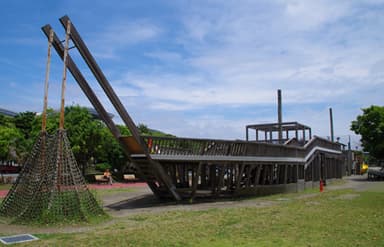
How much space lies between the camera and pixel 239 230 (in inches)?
342

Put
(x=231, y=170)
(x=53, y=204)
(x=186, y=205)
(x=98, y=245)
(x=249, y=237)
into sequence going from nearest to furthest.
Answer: (x=98, y=245) → (x=249, y=237) → (x=53, y=204) → (x=186, y=205) → (x=231, y=170)

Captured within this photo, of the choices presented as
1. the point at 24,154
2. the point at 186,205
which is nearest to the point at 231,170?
the point at 186,205

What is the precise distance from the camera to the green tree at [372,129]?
31625 millimetres

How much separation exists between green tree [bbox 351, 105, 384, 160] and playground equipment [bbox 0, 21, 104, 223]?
1101 inches

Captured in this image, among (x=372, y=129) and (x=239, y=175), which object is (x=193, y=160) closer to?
(x=239, y=175)

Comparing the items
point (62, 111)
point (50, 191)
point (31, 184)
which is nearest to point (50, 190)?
point (50, 191)

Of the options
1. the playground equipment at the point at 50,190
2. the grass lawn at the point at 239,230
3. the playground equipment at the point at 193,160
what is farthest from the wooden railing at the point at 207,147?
the playground equipment at the point at 50,190

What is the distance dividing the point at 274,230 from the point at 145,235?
9.86ft

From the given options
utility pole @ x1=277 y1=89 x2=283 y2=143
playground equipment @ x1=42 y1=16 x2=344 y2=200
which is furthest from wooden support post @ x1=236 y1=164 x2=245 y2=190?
utility pole @ x1=277 y1=89 x2=283 y2=143

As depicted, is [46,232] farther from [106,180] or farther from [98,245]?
[106,180]

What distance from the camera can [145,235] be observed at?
320 inches

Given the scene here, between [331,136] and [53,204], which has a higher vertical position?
[331,136]

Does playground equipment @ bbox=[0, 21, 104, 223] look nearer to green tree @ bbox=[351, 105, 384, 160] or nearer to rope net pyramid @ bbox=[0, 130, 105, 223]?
rope net pyramid @ bbox=[0, 130, 105, 223]

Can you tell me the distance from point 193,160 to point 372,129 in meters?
23.1
